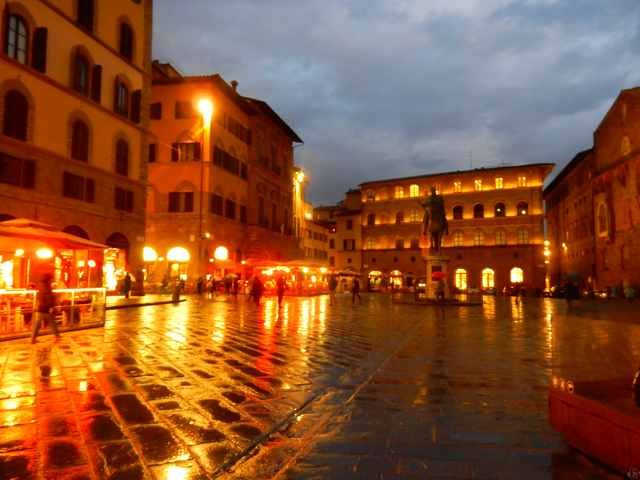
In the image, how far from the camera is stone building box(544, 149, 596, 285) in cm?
4912

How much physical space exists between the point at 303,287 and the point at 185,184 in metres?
11.5

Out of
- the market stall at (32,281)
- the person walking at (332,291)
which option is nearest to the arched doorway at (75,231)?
the market stall at (32,281)

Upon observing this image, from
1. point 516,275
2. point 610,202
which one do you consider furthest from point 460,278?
point 610,202

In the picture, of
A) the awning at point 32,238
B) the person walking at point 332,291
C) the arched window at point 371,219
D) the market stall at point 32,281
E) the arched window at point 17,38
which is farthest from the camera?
the arched window at point 371,219

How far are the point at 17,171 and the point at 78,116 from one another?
4981 mm

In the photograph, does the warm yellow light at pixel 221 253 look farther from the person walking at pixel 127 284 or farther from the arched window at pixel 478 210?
the arched window at pixel 478 210

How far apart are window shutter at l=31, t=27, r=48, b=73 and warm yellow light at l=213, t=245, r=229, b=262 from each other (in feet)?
63.1

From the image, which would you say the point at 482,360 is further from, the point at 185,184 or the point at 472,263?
the point at 472,263

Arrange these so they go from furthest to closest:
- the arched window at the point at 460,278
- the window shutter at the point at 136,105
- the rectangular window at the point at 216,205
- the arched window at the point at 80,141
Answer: the arched window at the point at 460,278 < the rectangular window at the point at 216,205 < the window shutter at the point at 136,105 < the arched window at the point at 80,141

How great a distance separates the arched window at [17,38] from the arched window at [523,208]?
53.9 metres

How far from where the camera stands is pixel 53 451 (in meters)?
4.41

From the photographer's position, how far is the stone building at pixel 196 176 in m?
38.6

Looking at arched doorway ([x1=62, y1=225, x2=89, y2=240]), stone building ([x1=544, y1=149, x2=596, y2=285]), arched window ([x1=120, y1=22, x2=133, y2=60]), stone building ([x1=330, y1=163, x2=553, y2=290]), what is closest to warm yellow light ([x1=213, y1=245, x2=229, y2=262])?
arched doorway ([x1=62, y1=225, x2=89, y2=240])

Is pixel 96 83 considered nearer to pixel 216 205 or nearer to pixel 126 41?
pixel 126 41
